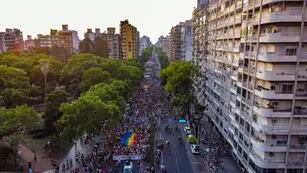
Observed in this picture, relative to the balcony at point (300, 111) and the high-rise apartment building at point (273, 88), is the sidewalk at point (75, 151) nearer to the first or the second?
the high-rise apartment building at point (273, 88)

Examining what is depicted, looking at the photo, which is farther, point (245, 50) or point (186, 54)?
point (186, 54)

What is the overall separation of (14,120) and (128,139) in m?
18.4

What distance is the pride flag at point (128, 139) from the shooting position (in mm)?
51156

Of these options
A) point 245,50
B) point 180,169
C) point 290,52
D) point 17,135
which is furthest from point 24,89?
point 290,52

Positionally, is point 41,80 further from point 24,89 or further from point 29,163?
point 29,163

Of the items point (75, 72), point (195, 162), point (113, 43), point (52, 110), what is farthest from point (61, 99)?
point (113, 43)

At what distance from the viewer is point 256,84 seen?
36.8 m

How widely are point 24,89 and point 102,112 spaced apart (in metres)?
32.7

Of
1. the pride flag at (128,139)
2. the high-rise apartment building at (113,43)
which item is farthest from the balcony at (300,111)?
the high-rise apartment building at (113,43)

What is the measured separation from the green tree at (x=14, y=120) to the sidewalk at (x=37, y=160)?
494 cm

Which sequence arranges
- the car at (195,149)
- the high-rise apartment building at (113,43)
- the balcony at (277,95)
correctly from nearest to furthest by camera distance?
the balcony at (277,95) → the car at (195,149) → the high-rise apartment building at (113,43)

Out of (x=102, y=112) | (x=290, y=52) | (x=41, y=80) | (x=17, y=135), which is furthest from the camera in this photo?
(x=41, y=80)

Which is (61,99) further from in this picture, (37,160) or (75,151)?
(37,160)

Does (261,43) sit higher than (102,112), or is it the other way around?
(261,43)
